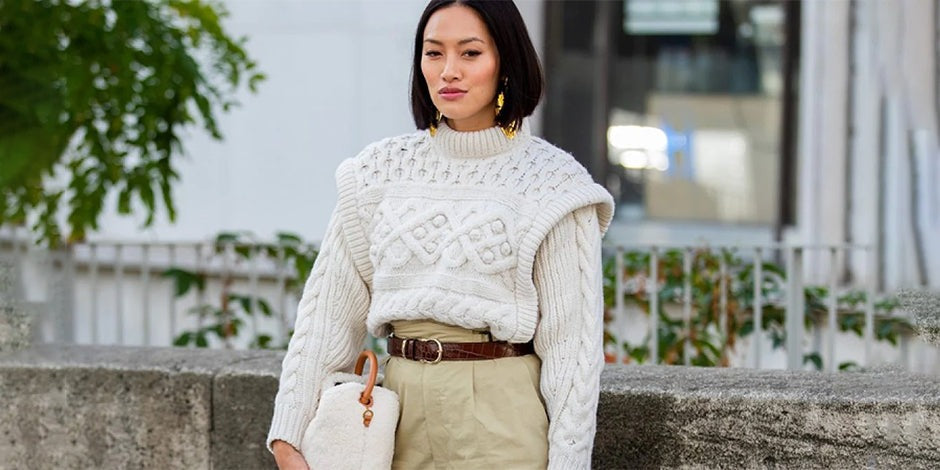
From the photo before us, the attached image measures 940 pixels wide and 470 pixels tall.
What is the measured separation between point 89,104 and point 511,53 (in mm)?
3228

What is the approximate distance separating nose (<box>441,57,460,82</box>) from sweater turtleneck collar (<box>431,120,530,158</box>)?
0.14 meters

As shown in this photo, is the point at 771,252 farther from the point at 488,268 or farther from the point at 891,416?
the point at 488,268

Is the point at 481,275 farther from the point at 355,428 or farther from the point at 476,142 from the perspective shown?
the point at 355,428

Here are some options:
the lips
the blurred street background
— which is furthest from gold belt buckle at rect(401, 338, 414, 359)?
the blurred street background

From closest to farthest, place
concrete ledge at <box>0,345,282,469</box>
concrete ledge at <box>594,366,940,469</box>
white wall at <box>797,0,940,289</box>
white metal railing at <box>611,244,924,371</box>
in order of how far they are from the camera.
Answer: concrete ledge at <box>594,366,940,469</box> < concrete ledge at <box>0,345,282,469</box> < white metal railing at <box>611,244,924,371</box> < white wall at <box>797,0,940,289</box>

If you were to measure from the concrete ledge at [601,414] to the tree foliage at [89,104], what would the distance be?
137 centimetres

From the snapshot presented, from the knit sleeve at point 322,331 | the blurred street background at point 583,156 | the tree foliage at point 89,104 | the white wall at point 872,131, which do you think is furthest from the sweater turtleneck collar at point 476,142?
the white wall at point 872,131

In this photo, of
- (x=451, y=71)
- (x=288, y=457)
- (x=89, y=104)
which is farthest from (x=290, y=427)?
(x=89, y=104)

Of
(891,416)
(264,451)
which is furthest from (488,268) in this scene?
(264,451)

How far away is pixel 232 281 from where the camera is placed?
5.90m

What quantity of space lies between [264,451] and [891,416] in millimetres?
1700

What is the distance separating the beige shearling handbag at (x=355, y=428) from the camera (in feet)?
8.93

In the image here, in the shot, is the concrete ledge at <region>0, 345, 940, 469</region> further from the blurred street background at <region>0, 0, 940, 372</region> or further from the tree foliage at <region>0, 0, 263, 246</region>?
the tree foliage at <region>0, 0, 263, 246</region>

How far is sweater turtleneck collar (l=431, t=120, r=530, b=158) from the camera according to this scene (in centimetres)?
281
